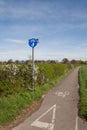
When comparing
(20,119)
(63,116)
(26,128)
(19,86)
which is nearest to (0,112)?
(20,119)

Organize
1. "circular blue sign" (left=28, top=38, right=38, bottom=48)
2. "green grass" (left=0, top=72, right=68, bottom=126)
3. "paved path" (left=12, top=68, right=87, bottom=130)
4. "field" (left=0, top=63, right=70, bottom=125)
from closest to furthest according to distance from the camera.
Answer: "paved path" (left=12, top=68, right=87, bottom=130) < "green grass" (left=0, top=72, right=68, bottom=126) < "field" (left=0, top=63, right=70, bottom=125) < "circular blue sign" (left=28, top=38, right=38, bottom=48)

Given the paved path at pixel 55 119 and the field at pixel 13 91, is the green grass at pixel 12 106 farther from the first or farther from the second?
the paved path at pixel 55 119

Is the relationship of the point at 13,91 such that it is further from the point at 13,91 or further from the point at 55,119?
the point at 55,119

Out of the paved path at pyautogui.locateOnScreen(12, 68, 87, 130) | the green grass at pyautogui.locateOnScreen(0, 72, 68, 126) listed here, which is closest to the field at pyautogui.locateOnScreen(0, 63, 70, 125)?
the green grass at pyautogui.locateOnScreen(0, 72, 68, 126)

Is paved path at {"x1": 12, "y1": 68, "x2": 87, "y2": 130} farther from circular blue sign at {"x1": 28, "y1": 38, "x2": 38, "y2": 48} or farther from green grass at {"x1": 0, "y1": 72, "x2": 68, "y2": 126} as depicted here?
circular blue sign at {"x1": 28, "y1": 38, "x2": 38, "y2": 48}

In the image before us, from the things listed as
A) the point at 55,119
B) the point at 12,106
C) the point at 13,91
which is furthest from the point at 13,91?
the point at 55,119

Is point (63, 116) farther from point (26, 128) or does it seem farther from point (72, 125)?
point (26, 128)

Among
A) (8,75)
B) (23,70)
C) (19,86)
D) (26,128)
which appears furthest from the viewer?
(23,70)

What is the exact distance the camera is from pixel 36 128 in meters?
7.93

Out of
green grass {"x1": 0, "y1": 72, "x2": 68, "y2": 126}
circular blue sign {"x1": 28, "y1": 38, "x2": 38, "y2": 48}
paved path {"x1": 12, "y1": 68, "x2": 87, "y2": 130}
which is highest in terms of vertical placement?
circular blue sign {"x1": 28, "y1": 38, "x2": 38, "y2": 48}

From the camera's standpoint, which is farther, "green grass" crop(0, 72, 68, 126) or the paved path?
"green grass" crop(0, 72, 68, 126)

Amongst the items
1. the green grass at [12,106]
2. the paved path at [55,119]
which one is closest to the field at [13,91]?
the green grass at [12,106]

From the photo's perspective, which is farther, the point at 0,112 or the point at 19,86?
the point at 19,86

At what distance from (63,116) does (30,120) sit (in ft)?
4.72
